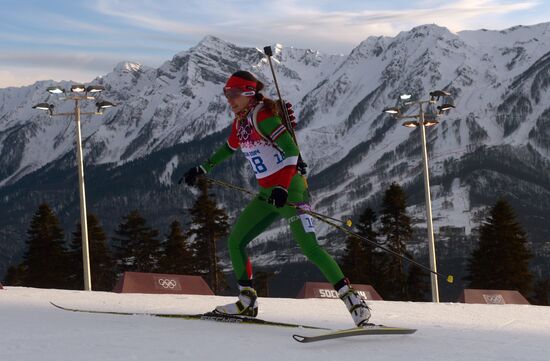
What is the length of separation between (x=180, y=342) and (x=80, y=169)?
59.0ft

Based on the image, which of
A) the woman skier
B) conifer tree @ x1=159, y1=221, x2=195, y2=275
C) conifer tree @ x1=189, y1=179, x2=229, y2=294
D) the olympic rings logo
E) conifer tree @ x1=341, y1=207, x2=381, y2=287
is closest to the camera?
the woman skier

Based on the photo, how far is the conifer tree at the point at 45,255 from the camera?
50875 mm

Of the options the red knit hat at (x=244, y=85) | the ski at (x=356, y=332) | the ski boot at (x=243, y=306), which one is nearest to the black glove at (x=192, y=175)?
the red knit hat at (x=244, y=85)

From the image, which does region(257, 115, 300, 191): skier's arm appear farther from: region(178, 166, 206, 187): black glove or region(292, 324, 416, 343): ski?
region(292, 324, 416, 343): ski

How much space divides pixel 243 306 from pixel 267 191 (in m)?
1.06

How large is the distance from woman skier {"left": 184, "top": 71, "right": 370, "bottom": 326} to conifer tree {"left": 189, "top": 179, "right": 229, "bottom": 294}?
43.8m

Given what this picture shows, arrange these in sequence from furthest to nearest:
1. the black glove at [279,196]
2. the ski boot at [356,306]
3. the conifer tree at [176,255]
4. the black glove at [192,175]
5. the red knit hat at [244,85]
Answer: the conifer tree at [176,255], the black glove at [192,175], the red knit hat at [244,85], the ski boot at [356,306], the black glove at [279,196]

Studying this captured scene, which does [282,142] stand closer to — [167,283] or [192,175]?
[192,175]

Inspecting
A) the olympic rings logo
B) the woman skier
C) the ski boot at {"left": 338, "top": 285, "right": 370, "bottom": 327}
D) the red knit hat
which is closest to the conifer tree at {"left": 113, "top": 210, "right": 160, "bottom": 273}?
the olympic rings logo

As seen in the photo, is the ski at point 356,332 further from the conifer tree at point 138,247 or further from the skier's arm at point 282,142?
the conifer tree at point 138,247

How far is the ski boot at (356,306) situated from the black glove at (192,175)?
1.70 m

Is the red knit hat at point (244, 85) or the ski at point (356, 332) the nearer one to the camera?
the ski at point (356, 332)

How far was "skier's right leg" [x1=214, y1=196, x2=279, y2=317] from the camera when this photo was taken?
23.0 feet

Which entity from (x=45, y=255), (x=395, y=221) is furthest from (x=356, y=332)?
(x=395, y=221)
